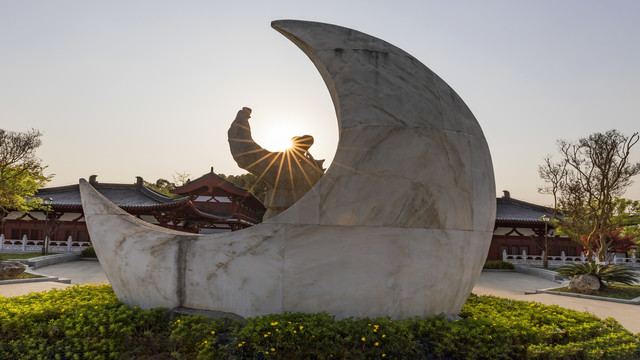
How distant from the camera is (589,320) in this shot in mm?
6266

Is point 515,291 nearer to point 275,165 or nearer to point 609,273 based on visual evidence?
point 609,273

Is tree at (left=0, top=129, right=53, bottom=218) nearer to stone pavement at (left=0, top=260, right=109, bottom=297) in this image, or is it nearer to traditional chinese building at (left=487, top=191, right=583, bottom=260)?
stone pavement at (left=0, top=260, right=109, bottom=297)

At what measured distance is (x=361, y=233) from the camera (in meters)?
4.98

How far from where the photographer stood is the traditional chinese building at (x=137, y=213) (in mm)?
25750

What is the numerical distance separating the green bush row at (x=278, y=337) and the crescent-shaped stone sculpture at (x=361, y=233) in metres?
0.30

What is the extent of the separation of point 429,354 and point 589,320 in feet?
10.6

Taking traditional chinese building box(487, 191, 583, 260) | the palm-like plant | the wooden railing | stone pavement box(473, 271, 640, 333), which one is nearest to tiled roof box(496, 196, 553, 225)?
traditional chinese building box(487, 191, 583, 260)

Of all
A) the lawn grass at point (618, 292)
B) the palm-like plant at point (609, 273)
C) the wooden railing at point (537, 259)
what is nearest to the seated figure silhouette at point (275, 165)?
the lawn grass at point (618, 292)

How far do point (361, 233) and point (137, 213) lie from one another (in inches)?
949

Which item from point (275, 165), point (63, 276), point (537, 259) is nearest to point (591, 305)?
point (275, 165)

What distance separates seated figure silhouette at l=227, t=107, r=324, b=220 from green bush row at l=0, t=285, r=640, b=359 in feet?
6.53

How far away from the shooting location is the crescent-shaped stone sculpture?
16.3ft

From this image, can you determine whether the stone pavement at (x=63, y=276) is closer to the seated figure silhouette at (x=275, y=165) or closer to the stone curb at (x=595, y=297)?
the seated figure silhouette at (x=275, y=165)

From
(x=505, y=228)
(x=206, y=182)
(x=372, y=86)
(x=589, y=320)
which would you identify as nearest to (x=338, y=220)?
(x=372, y=86)
